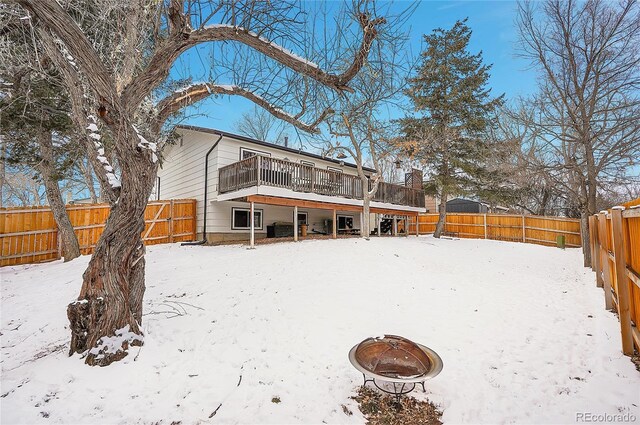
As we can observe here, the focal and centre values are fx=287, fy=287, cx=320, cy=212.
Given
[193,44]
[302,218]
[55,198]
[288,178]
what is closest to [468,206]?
[302,218]

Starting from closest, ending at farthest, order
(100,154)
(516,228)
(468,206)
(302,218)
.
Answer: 1. (100,154)
2. (302,218)
3. (516,228)
4. (468,206)

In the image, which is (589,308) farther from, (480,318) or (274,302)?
(274,302)

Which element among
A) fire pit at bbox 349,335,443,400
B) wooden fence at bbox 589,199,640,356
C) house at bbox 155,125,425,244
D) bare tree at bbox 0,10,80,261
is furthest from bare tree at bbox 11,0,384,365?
house at bbox 155,125,425,244

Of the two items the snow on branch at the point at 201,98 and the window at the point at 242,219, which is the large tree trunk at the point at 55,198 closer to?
the window at the point at 242,219

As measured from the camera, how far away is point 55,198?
8977 mm

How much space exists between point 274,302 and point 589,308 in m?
5.82

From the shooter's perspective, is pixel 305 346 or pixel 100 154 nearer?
pixel 100 154

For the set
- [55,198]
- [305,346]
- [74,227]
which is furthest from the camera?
[74,227]

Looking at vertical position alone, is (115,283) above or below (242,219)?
below

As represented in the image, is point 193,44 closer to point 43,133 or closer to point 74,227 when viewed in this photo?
point 43,133

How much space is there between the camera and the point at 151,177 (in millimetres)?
3672

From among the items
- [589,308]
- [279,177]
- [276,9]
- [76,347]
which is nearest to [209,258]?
[279,177]

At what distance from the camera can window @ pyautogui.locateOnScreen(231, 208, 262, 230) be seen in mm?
13445

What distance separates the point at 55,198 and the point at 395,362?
36.4 ft
